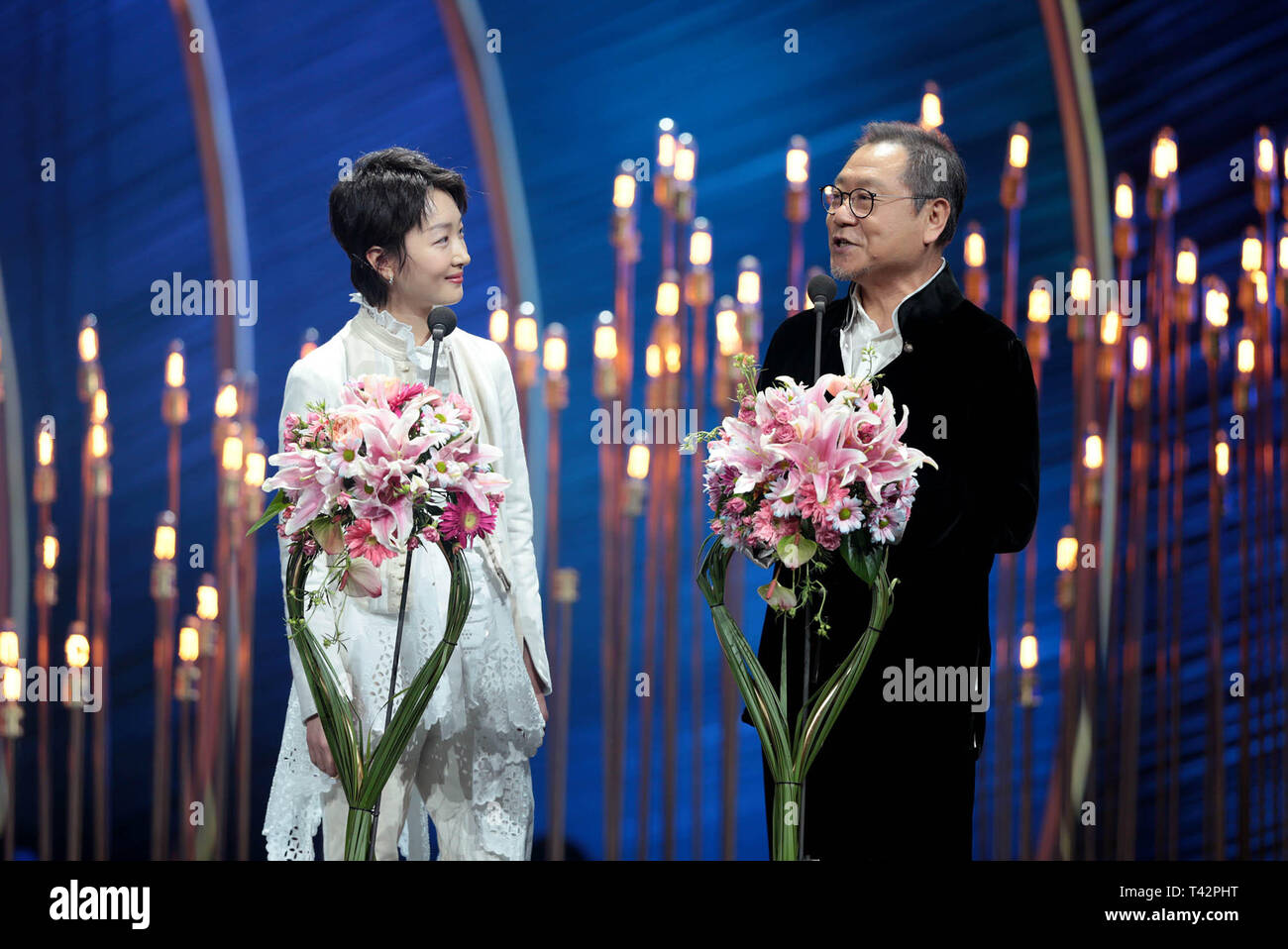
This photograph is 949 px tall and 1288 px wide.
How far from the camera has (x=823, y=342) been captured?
10.8ft

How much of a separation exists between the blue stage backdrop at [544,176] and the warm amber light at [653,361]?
0.06 meters

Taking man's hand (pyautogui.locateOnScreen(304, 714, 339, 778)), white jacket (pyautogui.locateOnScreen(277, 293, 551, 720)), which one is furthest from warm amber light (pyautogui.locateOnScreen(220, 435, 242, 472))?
man's hand (pyautogui.locateOnScreen(304, 714, 339, 778))

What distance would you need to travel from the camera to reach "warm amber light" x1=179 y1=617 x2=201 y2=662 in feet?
13.3

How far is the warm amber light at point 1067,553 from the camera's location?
407 centimetres

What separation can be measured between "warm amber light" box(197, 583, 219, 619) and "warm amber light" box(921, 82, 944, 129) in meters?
2.37

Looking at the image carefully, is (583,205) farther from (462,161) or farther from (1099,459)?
(1099,459)

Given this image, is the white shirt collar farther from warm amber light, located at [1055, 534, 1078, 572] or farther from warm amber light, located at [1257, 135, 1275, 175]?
warm amber light, located at [1257, 135, 1275, 175]

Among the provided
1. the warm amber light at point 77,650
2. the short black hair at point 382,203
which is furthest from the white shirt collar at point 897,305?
the warm amber light at point 77,650

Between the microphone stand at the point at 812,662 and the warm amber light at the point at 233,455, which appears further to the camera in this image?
the warm amber light at the point at 233,455

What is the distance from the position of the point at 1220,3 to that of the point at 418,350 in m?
2.49

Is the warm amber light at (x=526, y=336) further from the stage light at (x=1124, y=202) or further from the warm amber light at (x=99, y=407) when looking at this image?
the stage light at (x=1124, y=202)

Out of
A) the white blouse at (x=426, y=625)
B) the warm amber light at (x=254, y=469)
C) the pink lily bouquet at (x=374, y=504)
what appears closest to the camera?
the pink lily bouquet at (x=374, y=504)

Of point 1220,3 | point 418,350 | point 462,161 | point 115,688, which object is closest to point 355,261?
point 418,350
